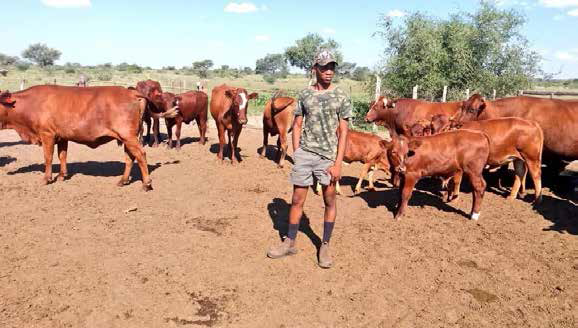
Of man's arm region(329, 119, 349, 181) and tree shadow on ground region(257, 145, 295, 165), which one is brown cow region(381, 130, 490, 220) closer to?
man's arm region(329, 119, 349, 181)

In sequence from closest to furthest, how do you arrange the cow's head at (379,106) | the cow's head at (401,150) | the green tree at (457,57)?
the cow's head at (401,150) → the cow's head at (379,106) → the green tree at (457,57)

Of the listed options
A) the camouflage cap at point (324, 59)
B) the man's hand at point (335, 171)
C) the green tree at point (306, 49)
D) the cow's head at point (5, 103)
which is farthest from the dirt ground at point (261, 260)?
the green tree at point (306, 49)

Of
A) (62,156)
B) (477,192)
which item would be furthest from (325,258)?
(62,156)

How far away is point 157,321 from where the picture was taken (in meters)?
3.93

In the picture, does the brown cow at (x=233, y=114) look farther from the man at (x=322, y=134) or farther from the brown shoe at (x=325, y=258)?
the brown shoe at (x=325, y=258)

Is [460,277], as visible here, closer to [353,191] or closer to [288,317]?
[288,317]

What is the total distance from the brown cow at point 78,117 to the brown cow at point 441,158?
4865mm

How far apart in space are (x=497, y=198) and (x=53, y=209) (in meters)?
8.50

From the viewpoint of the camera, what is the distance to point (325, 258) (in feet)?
17.1

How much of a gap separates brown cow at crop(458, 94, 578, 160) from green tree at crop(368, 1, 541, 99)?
12077mm

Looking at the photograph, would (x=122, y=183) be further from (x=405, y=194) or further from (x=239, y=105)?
(x=405, y=194)

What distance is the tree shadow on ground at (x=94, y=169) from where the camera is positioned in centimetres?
955

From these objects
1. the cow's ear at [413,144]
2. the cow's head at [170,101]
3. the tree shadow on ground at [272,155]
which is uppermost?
the cow's head at [170,101]

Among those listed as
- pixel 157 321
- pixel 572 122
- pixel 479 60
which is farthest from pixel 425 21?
pixel 157 321
